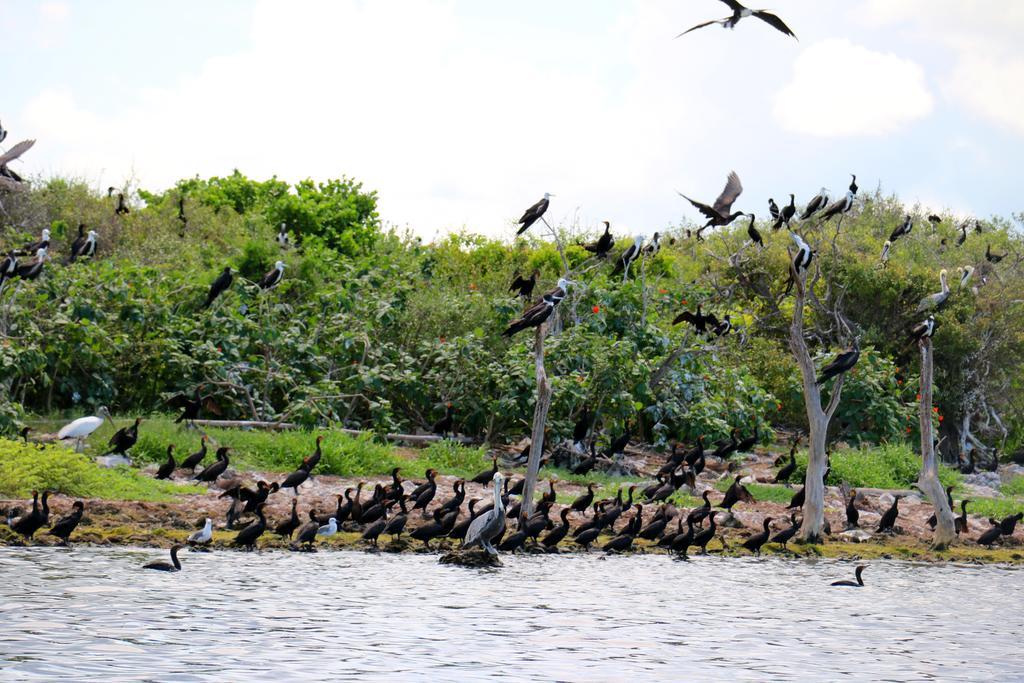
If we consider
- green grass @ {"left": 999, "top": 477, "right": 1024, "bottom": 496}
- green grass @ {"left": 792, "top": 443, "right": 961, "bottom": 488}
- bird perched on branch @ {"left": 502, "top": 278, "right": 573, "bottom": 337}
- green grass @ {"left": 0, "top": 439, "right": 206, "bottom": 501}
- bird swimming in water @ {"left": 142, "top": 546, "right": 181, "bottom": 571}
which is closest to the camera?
bird swimming in water @ {"left": 142, "top": 546, "right": 181, "bottom": 571}

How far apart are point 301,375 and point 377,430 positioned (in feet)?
6.39

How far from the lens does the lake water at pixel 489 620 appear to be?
36.7 feet

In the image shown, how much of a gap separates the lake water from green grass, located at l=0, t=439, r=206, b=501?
7.76ft

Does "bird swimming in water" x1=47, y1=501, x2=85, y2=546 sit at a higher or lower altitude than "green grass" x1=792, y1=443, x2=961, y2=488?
lower

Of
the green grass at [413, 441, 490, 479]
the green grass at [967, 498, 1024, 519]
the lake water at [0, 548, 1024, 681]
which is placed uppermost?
the green grass at [413, 441, 490, 479]

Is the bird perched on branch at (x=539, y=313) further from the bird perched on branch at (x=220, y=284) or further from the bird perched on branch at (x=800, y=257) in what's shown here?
the bird perched on branch at (x=220, y=284)

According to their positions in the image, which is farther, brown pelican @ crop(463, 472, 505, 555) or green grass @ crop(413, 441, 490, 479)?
green grass @ crop(413, 441, 490, 479)

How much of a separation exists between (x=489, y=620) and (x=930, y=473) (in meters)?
8.67

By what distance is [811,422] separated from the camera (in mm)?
19250

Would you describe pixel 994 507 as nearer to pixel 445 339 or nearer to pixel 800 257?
pixel 800 257

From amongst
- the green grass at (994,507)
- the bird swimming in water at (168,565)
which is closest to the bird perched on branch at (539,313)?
the bird swimming in water at (168,565)

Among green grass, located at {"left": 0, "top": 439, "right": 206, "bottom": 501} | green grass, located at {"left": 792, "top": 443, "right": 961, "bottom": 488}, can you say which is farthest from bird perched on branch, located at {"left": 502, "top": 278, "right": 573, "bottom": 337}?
green grass, located at {"left": 792, "top": 443, "right": 961, "bottom": 488}

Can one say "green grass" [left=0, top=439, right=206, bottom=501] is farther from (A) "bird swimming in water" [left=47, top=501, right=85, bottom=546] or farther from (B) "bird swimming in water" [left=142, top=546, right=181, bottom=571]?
(B) "bird swimming in water" [left=142, top=546, right=181, bottom=571]

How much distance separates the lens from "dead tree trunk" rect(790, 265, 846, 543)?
18.5m
